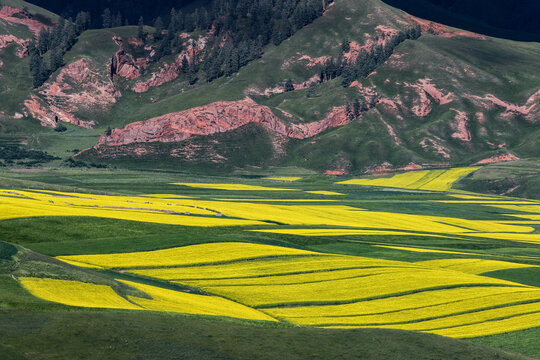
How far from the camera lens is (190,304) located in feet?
170

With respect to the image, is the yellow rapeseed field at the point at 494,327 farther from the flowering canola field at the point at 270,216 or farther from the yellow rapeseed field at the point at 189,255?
the flowering canola field at the point at 270,216

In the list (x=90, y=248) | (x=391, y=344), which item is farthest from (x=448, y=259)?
(x=391, y=344)

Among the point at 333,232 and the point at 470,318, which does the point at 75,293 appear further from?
the point at 333,232

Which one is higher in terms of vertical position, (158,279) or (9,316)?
(9,316)

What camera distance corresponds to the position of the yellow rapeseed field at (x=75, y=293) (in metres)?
43.8

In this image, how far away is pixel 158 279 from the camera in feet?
210

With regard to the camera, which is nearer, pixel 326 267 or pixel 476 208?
pixel 326 267

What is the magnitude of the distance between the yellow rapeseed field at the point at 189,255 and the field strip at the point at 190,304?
11.8 meters

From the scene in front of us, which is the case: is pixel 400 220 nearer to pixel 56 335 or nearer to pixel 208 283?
→ pixel 208 283

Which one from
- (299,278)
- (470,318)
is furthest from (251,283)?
(470,318)

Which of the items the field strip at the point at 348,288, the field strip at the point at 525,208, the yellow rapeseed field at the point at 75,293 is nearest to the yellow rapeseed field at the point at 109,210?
the field strip at the point at 348,288

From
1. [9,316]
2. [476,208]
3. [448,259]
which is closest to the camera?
[9,316]

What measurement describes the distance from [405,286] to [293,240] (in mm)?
30642

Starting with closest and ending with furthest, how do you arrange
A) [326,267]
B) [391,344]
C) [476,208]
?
[391,344], [326,267], [476,208]
